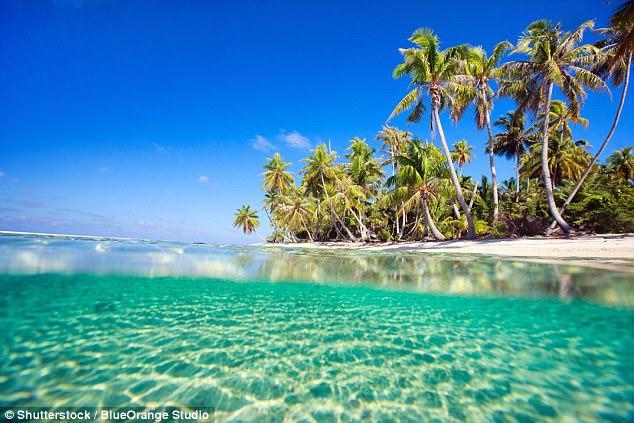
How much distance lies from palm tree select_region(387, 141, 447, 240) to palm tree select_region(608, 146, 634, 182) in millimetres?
21995

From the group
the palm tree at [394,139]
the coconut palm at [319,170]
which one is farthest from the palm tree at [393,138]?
the coconut palm at [319,170]

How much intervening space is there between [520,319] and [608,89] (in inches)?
742

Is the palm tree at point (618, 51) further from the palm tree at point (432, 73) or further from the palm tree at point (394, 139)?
the palm tree at point (394, 139)

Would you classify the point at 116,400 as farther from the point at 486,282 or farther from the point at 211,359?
the point at 486,282

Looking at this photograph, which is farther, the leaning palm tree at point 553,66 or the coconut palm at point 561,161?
the coconut palm at point 561,161

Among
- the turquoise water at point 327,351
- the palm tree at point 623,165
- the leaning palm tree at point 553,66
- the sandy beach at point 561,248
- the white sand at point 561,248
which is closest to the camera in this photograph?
the turquoise water at point 327,351

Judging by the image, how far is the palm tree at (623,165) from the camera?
30.3m

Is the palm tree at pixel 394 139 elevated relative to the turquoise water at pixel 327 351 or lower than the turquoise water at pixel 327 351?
elevated

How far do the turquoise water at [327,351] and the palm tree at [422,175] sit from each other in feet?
47.6

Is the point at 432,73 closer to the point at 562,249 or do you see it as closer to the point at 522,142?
the point at 562,249

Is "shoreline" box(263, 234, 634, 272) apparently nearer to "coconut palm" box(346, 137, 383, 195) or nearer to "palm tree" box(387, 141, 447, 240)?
"palm tree" box(387, 141, 447, 240)

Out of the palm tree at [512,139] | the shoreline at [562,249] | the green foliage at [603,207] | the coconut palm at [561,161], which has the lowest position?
the shoreline at [562,249]

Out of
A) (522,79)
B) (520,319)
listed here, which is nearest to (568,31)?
(522,79)

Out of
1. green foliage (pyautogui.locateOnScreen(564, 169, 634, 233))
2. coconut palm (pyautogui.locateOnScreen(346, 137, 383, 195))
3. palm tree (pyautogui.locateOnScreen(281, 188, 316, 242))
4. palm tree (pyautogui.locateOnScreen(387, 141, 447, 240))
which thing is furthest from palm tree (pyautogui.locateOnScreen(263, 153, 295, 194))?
green foliage (pyautogui.locateOnScreen(564, 169, 634, 233))
